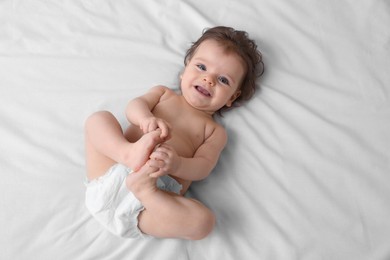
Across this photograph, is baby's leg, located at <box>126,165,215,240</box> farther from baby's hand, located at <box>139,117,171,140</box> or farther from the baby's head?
the baby's head

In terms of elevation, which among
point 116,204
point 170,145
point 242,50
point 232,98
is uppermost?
point 242,50

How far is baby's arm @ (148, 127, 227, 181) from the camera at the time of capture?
3.82 feet

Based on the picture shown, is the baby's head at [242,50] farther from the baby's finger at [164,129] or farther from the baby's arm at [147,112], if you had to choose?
the baby's finger at [164,129]

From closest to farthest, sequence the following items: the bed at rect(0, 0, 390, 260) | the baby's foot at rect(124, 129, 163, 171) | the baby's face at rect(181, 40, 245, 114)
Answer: the baby's foot at rect(124, 129, 163, 171), the bed at rect(0, 0, 390, 260), the baby's face at rect(181, 40, 245, 114)

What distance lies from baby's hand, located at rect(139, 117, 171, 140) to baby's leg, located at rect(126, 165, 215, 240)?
10 centimetres

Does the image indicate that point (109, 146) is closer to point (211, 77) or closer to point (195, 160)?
point (195, 160)

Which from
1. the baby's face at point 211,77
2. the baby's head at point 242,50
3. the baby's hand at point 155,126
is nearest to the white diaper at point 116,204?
the baby's hand at point 155,126

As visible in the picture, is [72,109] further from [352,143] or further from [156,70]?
[352,143]

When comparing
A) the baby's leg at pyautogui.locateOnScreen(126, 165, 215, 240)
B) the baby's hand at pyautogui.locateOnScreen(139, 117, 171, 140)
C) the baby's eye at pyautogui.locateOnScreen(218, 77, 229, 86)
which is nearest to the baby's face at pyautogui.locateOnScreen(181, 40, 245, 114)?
the baby's eye at pyautogui.locateOnScreen(218, 77, 229, 86)

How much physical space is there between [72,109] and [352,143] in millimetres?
854

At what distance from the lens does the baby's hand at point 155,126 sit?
1.18m

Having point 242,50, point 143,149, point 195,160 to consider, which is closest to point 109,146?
point 143,149

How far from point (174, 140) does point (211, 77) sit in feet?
0.74

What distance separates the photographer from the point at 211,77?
4.58 ft
